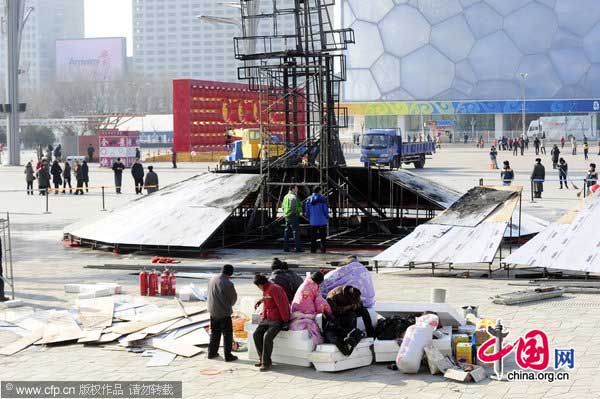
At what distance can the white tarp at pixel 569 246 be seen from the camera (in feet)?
54.0

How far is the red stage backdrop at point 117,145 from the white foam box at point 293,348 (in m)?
46.8

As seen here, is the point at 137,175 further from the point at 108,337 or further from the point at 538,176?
the point at 108,337

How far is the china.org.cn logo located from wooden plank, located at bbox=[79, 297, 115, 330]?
4.95 meters

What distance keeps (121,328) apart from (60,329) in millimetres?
772

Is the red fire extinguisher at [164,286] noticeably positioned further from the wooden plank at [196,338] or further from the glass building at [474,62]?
the glass building at [474,62]

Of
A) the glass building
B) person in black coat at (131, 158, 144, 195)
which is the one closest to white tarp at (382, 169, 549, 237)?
person in black coat at (131, 158, 144, 195)

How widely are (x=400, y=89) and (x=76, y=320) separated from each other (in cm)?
9618

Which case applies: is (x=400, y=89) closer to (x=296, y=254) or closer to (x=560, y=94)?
(x=560, y=94)

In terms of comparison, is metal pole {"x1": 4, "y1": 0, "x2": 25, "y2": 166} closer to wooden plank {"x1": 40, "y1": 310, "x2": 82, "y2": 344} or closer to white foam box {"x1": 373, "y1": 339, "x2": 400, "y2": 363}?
wooden plank {"x1": 40, "y1": 310, "x2": 82, "y2": 344}

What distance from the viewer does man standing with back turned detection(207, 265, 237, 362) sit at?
38.0 feet

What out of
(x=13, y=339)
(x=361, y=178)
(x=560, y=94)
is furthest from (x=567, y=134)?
(x=13, y=339)

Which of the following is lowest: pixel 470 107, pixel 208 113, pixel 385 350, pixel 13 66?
pixel 385 350

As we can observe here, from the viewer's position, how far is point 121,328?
12.8 metres

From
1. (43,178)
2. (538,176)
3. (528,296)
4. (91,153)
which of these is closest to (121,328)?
(528,296)
